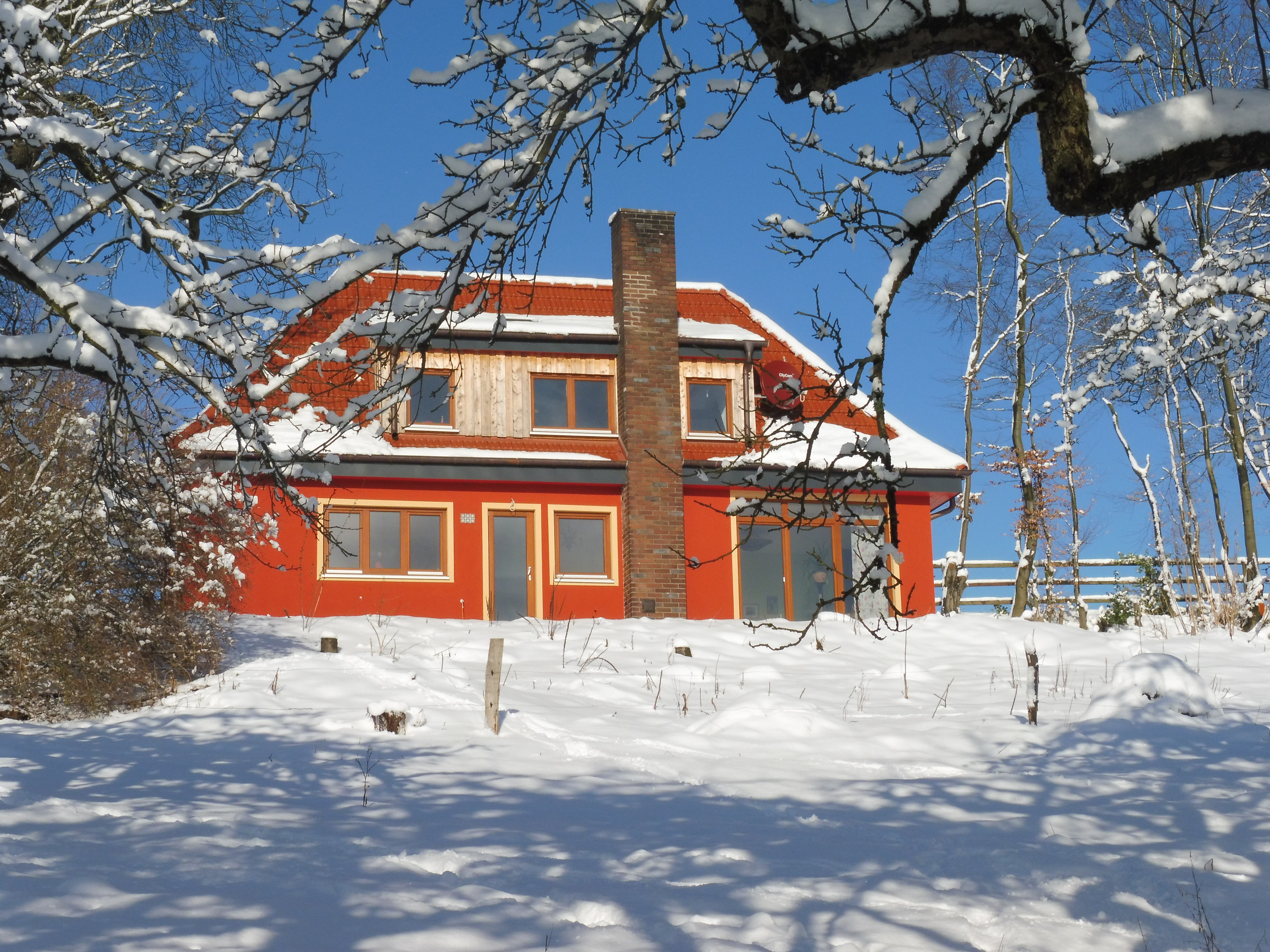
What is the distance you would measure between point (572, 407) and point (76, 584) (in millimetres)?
11173

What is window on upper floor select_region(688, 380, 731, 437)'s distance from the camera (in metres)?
20.4

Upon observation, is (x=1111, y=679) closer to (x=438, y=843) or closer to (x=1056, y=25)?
(x=438, y=843)

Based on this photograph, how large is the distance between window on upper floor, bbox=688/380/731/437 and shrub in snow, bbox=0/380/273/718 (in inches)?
421

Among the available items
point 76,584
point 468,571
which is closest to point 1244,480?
point 468,571

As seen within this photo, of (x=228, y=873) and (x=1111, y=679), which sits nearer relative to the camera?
(x=228, y=873)

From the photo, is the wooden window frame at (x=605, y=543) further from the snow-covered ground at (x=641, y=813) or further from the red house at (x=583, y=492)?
the snow-covered ground at (x=641, y=813)

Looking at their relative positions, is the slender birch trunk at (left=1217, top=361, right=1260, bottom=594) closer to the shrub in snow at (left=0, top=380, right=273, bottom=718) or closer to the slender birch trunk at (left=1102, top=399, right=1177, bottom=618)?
the slender birch trunk at (left=1102, top=399, right=1177, bottom=618)

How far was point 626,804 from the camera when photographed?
24.1 ft

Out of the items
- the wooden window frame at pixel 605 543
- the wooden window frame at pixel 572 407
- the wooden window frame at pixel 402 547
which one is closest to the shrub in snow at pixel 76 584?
the wooden window frame at pixel 402 547

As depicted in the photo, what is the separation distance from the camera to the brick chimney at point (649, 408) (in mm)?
18906

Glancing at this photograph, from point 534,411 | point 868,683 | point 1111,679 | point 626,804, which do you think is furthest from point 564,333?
point 626,804

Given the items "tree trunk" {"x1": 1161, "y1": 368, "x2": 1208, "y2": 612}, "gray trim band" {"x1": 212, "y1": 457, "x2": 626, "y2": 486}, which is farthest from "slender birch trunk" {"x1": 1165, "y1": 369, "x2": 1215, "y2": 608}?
"gray trim band" {"x1": 212, "y1": 457, "x2": 626, "y2": 486}

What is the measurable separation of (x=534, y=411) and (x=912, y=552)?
729 cm

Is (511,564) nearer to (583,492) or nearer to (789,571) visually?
(583,492)
